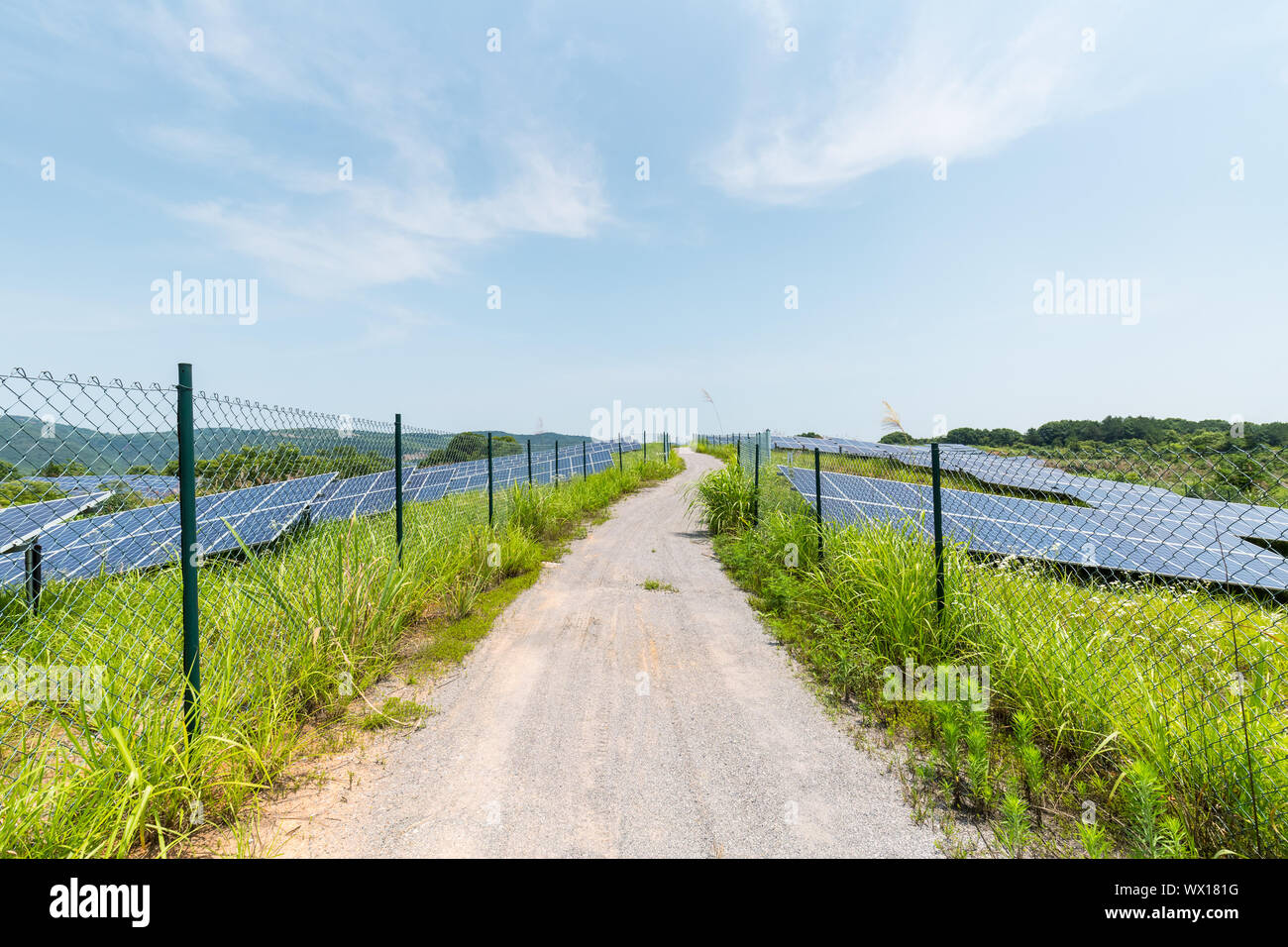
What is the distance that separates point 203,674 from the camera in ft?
9.81

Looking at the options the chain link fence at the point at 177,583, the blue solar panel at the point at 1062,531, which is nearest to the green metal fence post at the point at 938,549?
the blue solar panel at the point at 1062,531

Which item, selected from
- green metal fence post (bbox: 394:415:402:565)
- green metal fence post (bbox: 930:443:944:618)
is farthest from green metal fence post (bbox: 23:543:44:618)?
green metal fence post (bbox: 930:443:944:618)

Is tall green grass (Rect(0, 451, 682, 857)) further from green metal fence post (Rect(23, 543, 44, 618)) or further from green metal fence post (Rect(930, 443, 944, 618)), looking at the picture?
green metal fence post (Rect(930, 443, 944, 618))

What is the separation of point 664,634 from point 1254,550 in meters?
7.46

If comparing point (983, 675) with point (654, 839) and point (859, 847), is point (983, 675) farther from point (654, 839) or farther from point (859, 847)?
point (654, 839)

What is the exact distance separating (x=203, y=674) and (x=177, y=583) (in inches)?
34.4

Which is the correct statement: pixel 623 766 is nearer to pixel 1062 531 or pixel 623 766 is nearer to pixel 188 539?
pixel 188 539

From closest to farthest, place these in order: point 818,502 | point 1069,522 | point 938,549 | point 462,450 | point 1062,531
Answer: point 938,549 → point 1062,531 → point 818,502 → point 1069,522 → point 462,450

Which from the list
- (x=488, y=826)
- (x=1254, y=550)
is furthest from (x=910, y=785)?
(x=1254, y=550)

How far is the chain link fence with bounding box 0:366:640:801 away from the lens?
8.13 feet

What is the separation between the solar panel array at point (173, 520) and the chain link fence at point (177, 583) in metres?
0.04

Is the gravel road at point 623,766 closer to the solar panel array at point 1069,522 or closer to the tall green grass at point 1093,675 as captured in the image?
the tall green grass at point 1093,675

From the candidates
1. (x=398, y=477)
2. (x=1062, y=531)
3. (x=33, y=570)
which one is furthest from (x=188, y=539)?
(x=1062, y=531)

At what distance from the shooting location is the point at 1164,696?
2.79 m
